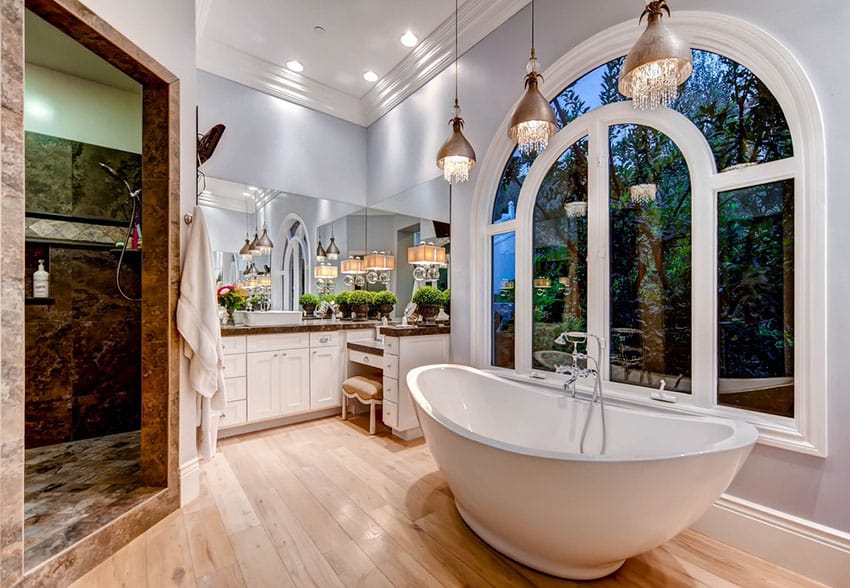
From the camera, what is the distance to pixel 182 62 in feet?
7.06

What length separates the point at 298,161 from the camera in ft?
13.3

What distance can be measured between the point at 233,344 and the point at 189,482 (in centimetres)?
116

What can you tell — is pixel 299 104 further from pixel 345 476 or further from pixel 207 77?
pixel 345 476

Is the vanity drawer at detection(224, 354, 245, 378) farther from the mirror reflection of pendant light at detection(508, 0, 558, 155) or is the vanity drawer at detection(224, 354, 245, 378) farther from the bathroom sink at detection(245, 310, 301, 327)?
the mirror reflection of pendant light at detection(508, 0, 558, 155)

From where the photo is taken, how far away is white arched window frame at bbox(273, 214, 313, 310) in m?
3.99

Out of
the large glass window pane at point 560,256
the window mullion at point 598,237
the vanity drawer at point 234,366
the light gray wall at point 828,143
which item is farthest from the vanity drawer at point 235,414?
the light gray wall at point 828,143

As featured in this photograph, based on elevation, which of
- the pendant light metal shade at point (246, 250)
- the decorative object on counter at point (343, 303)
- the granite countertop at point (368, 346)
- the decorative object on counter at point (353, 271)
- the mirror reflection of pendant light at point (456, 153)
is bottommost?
the granite countertop at point (368, 346)

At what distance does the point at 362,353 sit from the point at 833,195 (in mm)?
3211

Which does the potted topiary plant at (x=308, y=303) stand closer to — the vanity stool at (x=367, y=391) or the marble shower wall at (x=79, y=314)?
the vanity stool at (x=367, y=391)

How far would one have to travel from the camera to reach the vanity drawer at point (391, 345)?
3.02 metres

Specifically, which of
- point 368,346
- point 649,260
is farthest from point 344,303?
point 649,260

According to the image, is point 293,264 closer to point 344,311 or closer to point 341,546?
point 344,311

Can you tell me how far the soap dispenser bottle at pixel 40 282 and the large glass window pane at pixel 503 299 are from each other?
3282mm

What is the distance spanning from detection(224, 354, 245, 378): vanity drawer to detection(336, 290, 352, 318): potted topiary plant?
1.31 meters
